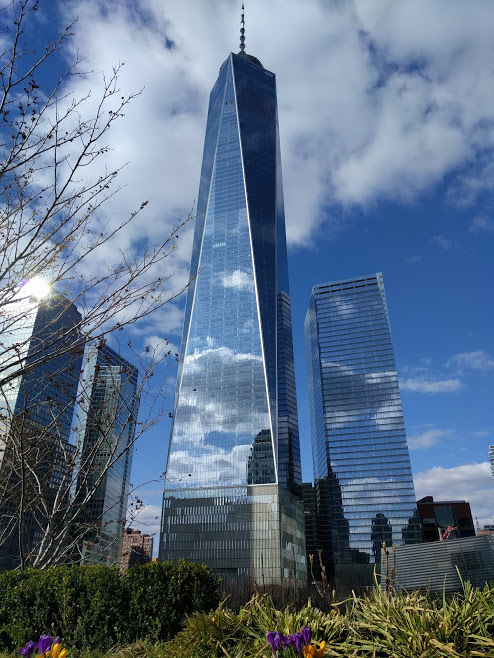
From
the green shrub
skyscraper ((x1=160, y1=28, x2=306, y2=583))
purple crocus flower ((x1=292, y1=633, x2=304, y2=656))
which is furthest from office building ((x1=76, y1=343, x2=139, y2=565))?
skyscraper ((x1=160, y1=28, x2=306, y2=583))

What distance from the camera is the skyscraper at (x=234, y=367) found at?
106 meters

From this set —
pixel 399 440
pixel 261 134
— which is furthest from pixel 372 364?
pixel 261 134

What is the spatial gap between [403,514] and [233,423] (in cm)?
7349

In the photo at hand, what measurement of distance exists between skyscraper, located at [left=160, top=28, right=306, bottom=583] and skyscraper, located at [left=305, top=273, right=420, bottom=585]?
30.1 meters

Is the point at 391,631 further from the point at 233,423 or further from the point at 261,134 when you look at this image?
the point at 261,134

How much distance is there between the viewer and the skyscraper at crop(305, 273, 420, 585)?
152000mm

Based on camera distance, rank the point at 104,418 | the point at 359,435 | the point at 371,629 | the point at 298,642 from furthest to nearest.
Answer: the point at 359,435 < the point at 104,418 < the point at 371,629 < the point at 298,642

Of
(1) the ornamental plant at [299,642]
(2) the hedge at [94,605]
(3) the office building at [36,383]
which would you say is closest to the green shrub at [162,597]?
(2) the hedge at [94,605]

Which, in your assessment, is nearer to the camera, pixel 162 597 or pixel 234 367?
pixel 162 597

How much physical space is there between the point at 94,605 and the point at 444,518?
160404 millimetres

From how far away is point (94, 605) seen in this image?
9773mm

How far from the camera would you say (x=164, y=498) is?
113500 millimetres

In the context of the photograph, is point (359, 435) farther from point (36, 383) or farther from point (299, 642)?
point (299, 642)

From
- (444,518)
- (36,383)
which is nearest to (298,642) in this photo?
(36,383)
